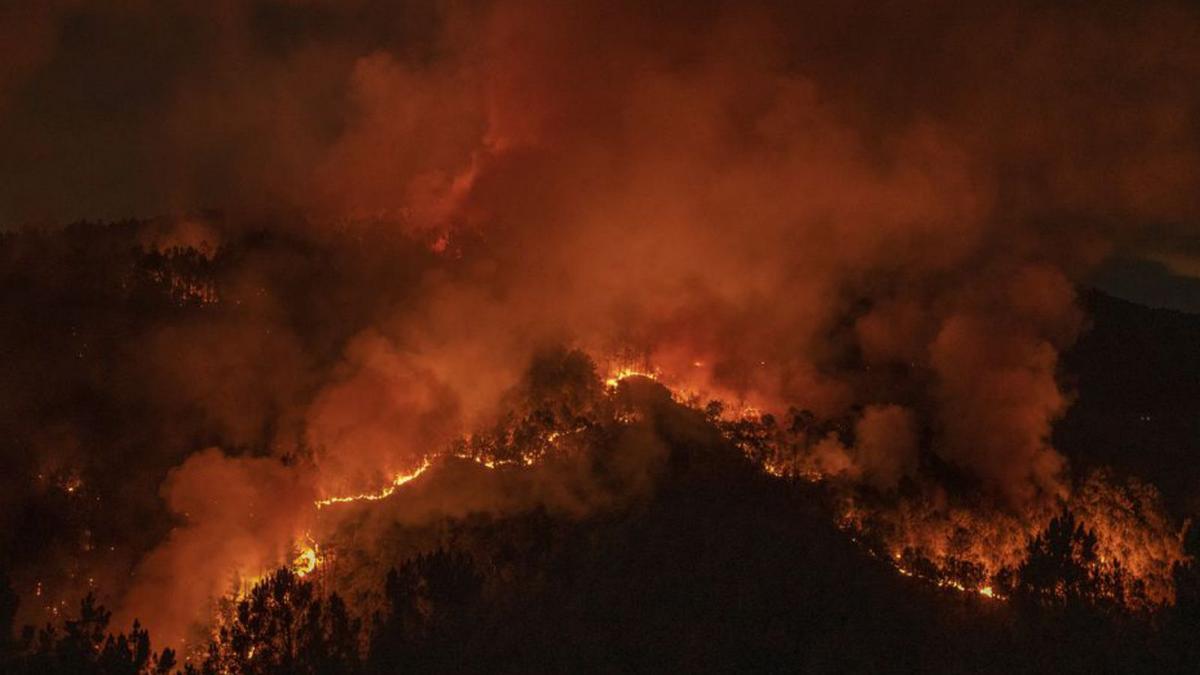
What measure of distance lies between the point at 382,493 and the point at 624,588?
10.2 m

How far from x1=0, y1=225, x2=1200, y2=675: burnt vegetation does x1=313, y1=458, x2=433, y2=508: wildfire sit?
2344 mm

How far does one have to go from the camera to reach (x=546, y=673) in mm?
28750

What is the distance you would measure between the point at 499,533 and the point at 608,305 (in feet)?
46.6

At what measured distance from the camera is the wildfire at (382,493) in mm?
37875

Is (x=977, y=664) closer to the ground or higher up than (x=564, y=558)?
closer to the ground

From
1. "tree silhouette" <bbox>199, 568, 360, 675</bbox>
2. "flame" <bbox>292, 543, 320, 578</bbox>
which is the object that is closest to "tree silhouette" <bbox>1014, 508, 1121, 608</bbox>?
"tree silhouette" <bbox>199, 568, 360, 675</bbox>

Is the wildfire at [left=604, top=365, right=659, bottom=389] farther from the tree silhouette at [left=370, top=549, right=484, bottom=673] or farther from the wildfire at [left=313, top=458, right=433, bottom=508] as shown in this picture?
the tree silhouette at [left=370, top=549, right=484, bottom=673]

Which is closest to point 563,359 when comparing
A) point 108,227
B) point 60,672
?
point 60,672

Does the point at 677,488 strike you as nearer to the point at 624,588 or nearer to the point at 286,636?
the point at 624,588

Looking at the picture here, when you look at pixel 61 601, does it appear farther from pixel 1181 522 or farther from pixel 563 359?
pixel 1181 522

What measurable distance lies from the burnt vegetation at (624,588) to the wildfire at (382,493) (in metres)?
2.34

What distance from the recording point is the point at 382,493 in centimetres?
3803

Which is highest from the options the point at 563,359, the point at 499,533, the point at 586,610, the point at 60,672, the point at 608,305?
the point at 608,305

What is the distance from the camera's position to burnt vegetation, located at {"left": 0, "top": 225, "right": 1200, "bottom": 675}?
1181 inches
